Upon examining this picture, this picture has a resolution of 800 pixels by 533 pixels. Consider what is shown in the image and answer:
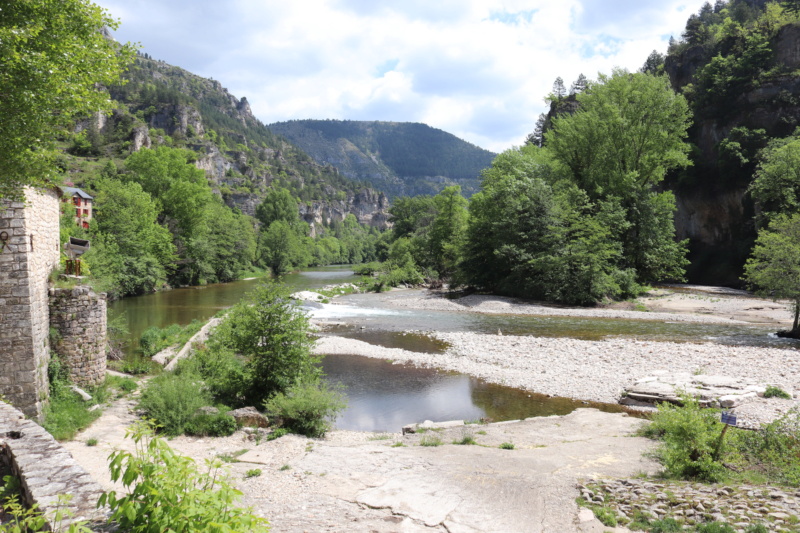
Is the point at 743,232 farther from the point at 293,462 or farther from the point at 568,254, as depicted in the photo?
the point at 293,462

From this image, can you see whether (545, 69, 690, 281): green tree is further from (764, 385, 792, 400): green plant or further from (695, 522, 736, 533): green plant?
(695, 522, 736, 533): green plant

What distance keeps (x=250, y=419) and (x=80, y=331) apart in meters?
4.93

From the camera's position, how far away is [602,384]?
14.4 metres

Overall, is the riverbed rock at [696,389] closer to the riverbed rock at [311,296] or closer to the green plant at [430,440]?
the green plant at [430,440]

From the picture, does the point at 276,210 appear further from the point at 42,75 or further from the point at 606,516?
the point at 606,516

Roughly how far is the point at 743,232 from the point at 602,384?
37.6 meters

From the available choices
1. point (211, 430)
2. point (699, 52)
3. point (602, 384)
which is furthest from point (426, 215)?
point (211, 430)

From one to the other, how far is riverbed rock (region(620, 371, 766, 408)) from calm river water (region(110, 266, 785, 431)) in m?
0.99

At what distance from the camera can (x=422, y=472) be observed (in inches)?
307

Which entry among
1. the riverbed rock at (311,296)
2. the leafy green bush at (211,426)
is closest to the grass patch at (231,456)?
the leafy green bush at (211,426)

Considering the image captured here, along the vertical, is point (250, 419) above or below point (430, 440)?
above

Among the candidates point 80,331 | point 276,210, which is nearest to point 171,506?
point 80,331

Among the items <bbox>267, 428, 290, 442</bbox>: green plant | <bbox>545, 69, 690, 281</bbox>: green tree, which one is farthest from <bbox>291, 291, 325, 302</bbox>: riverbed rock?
<bbox>267, 428, 290, 442</bbox>: green plant

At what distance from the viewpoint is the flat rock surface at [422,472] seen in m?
6.11
